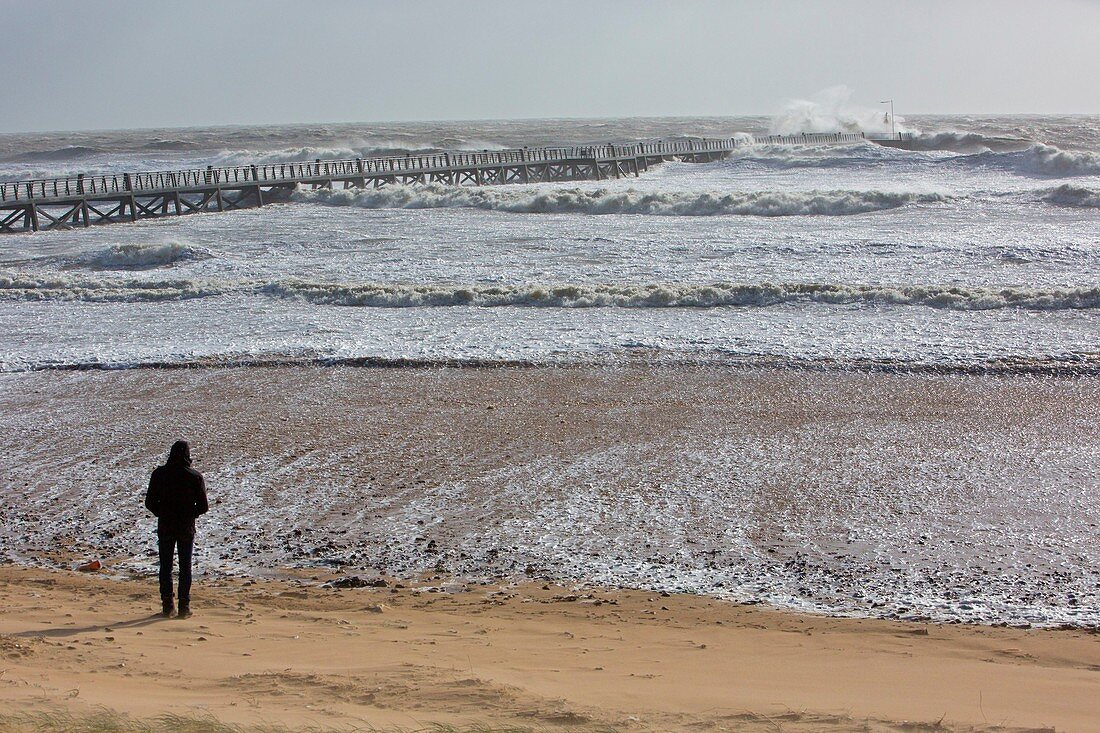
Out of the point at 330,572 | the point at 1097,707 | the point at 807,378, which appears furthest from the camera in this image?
the point at 807,378

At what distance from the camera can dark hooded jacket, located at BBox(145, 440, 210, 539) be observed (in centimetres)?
669

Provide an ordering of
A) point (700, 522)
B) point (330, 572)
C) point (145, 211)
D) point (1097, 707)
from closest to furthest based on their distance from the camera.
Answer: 1. point (1097, 707)
2. point (330, 572)
3. point (700, 522)
4. point (145, 211)

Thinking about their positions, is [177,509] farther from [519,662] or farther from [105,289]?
[105,289]

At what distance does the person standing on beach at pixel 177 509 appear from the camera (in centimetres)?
669

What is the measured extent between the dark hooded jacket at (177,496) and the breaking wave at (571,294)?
12.7m

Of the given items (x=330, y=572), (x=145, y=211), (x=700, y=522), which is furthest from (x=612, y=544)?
(x=145, y=211)

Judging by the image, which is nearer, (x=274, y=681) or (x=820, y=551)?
(x=274, y=681)

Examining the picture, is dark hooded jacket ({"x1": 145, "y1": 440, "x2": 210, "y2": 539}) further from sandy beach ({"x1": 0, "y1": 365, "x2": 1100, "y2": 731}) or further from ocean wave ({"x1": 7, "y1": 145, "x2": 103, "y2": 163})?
ocean wave ({"x1": 7, "y1": 145, "x2": 103, "y2": 163})

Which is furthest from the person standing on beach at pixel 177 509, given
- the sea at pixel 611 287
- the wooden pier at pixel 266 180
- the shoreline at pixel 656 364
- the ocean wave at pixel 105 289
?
the wooden pier at pixel 266 180

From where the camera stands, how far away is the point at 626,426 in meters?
11.4

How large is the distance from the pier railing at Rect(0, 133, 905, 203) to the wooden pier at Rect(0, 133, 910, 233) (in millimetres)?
59

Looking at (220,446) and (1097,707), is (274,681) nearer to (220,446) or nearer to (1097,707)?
(1097,707)

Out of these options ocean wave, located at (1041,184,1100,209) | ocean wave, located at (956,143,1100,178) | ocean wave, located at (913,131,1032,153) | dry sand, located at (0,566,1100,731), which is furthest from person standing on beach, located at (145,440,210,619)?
ocean wave, located at (913,131,1032,153)

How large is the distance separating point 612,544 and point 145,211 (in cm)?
3746
